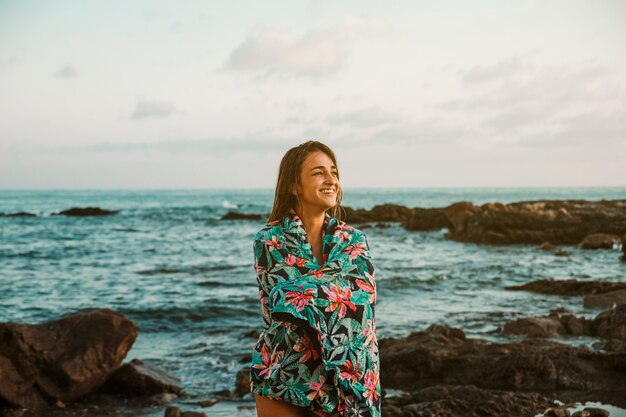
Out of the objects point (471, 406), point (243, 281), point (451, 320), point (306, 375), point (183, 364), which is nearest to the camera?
point (306, 375)

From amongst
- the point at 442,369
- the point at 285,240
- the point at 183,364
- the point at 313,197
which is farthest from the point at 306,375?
the point at 183,364

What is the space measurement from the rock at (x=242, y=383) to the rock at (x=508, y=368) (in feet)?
6.12

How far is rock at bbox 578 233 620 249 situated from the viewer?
100.0ft

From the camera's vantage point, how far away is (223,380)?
9.49 m

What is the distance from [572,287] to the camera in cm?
1692

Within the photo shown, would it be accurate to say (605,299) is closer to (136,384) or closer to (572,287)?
(572,287)

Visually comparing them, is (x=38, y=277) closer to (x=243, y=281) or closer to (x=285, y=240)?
(x=243, y=281)

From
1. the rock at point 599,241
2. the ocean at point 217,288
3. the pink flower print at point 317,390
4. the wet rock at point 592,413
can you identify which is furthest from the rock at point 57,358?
the rock at point 599,241

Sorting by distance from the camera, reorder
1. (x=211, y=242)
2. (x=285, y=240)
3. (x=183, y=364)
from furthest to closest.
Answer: (x=211, y=242), (x=183, y=364), (x=285, y=240)

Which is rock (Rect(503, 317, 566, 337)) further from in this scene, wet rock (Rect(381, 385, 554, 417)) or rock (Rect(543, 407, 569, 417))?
rock (Rect(543, 407, 569, 417))

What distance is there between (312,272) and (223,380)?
7.06 meters

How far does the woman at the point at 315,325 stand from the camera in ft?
9.09

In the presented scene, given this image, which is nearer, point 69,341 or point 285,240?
point 285,240

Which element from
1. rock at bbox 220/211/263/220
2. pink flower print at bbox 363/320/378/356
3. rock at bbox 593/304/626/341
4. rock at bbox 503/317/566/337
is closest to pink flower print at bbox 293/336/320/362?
pink flower print at bbox 363/320/378/356
